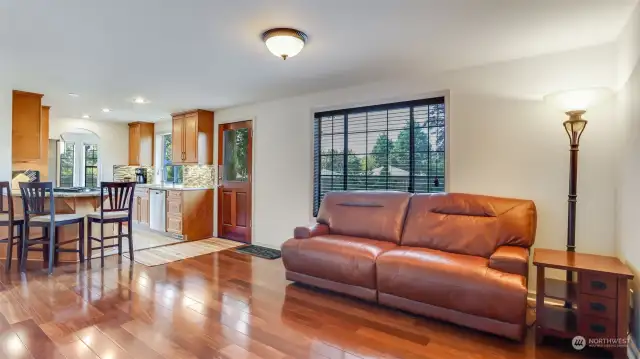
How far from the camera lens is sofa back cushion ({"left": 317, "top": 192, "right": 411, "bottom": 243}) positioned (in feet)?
11.3

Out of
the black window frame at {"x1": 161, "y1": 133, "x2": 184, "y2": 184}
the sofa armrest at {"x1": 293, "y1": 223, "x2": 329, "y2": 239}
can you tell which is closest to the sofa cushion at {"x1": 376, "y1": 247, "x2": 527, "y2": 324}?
the sofa armrest at {"x1": 293, "y1": 223, "x2": 329, "y2": 239}

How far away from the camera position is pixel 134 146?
24.2ft

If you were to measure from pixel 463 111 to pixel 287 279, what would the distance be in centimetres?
250

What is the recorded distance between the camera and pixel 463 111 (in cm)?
344

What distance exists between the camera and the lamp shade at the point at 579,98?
8.20 feet

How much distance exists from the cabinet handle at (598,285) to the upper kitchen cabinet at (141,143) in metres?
7.58

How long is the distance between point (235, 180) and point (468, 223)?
3850 mm

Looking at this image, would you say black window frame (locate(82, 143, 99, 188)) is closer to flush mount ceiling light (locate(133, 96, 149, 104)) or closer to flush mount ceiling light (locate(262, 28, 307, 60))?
flush mount ceiling light (locate(133, 96, 149, 104))

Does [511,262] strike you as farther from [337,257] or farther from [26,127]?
[26,127]

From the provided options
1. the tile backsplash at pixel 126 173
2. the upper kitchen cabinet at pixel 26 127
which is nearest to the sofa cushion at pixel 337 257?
the upper kitchen cabinet at pixel 26 127

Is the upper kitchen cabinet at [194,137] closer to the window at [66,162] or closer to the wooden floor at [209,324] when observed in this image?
the window at [66,162]

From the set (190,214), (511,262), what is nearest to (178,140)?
(190,214)

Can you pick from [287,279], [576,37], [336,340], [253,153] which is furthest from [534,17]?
[253,153]

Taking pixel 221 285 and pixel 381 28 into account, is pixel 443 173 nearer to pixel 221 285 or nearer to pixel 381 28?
pixel 381 28
